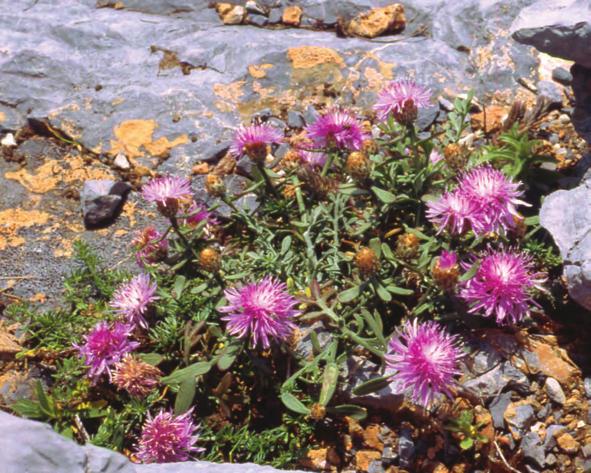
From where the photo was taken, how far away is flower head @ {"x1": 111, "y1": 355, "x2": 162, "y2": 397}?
273cm

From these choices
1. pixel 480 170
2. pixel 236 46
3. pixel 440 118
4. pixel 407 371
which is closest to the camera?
pixel 407 371

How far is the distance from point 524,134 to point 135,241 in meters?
1.75

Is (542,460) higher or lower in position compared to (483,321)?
lower

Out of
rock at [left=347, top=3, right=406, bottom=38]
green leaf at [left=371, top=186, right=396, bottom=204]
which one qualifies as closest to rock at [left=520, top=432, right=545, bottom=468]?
green leaf at [left=371, top=186, right=396, bottom=204]

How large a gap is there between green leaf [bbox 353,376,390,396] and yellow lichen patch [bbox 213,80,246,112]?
1.82m

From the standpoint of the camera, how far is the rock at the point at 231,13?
14.6ft

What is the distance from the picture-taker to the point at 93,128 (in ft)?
12.9

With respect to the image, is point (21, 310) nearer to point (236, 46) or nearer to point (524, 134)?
point (236, 46)

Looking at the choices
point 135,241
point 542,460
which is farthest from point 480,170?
point 135,241

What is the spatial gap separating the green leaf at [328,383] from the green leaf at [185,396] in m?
0.47

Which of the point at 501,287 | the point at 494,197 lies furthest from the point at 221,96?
the point at 501,287

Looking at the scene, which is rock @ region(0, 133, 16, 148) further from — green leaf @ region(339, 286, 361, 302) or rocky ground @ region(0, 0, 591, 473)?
green leaf @ region(339, 286, 361, 302)

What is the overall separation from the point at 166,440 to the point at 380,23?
2684 mm

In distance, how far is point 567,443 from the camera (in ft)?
8.97
